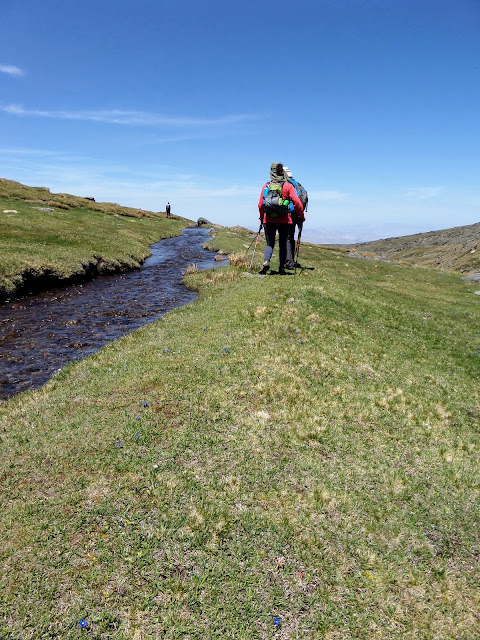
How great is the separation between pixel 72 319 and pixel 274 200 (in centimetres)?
1411

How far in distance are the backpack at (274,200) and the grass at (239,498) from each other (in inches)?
404

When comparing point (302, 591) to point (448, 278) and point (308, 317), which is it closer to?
point (308, 317)

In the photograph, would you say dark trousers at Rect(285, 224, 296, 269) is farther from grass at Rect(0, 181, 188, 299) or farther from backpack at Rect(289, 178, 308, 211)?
grass at Rect(0, 181, 188, 299)

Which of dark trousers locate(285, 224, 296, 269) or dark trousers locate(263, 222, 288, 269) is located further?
dark trousers locate(285, 224, 296, 269)

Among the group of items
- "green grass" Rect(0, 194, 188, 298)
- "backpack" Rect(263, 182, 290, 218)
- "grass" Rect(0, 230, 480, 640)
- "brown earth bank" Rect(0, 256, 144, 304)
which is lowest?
"grass" Rect(0, 230, 480, 640)

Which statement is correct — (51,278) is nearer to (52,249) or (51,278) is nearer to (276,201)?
(52,249)

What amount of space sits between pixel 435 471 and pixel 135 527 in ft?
26.4

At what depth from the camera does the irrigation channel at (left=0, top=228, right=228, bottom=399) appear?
14516mm

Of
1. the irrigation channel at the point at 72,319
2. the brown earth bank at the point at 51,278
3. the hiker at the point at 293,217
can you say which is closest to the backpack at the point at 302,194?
the hiker at the point at 293,217

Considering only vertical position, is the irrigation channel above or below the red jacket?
below

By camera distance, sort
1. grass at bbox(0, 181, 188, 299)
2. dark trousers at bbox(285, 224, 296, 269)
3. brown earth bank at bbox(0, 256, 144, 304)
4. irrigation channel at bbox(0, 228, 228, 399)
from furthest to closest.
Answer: grass at bbox(0, 181, 188, 299) < dark trousers at bbox(285, 224, 296, 269) < brown earth bank at bbox(0, 256, 144, 304) < irrigation channel at bbox(0, 228, 228, 399)

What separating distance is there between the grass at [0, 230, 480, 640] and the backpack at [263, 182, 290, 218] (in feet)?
33.6

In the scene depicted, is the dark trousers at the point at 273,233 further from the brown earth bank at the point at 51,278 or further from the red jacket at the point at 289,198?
the brown earth bank at the point at 51,278

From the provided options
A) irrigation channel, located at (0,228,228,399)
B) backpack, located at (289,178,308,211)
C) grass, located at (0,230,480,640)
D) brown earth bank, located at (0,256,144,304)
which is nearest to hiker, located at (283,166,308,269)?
backpack, located at (289,178,308,211)
